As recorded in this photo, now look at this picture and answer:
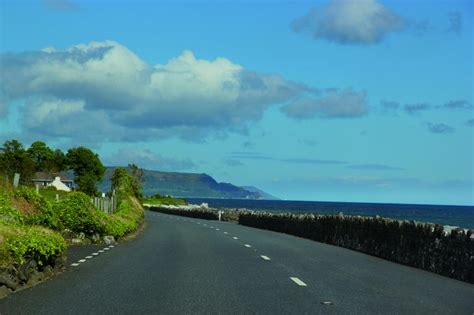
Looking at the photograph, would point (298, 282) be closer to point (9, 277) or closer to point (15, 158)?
point (9, 277)

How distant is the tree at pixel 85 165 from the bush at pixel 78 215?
127 m

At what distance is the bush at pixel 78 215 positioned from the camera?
→ 1125 inches

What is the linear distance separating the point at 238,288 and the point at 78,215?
1624cm

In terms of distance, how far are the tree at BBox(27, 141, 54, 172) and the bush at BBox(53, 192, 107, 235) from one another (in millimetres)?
140356

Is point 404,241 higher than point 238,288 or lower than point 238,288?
higher

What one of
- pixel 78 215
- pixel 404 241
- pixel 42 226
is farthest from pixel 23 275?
pixel 78 215

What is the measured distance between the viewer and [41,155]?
16600 centimetres

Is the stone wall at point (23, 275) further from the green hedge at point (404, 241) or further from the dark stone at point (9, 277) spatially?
the green hedge at point (404, 241)

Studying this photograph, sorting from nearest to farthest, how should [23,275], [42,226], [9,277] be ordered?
[9,277], [23,275], [42,226]

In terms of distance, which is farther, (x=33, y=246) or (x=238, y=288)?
(x=33, y=246)

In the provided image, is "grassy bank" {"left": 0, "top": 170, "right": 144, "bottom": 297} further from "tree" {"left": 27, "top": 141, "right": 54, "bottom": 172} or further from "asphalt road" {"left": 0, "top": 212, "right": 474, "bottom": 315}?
"tree" {"left": 27, "top": 141, "right": 54, "bottom": 172}

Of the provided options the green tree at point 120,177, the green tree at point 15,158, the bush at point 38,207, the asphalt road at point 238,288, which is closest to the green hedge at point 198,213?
the green tree at point 120,177

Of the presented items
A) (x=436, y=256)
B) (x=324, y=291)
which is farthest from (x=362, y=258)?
(x=324, y=291)

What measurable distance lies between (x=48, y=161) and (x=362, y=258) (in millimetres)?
150210
